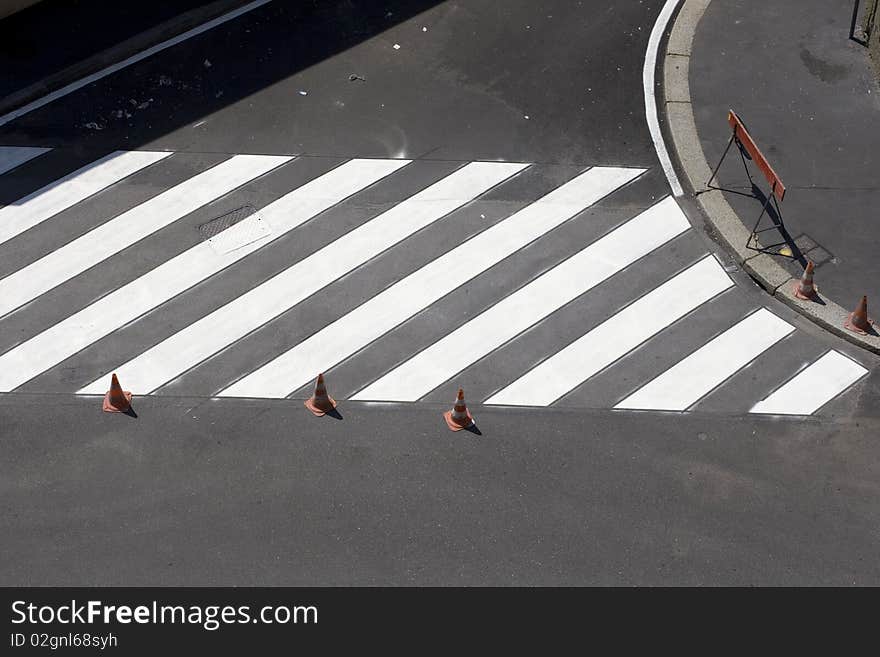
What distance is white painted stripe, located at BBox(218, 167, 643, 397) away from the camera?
1424 cm

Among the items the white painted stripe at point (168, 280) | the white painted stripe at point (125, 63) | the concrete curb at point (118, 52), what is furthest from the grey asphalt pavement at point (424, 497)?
the concrete curb at point (118, 52)

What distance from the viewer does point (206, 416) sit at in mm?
13789

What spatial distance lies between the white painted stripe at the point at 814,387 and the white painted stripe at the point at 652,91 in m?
3.25

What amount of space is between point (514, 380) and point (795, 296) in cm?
372

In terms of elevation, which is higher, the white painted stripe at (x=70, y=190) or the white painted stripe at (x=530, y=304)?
the white painted stripe at (x=70, y=190)

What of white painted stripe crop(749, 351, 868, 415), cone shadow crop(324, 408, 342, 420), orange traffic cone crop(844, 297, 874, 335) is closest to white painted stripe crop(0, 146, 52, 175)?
cone shadow crop(324, 408, 342, 420)

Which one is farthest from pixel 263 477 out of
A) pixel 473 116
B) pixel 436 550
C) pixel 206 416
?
pixel 473 116

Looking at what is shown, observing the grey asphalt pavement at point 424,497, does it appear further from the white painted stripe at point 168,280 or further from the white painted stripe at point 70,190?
the white painted stripe at point 70,190

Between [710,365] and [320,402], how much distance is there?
14.8 feet

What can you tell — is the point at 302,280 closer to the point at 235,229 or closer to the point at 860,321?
the point at 235,229

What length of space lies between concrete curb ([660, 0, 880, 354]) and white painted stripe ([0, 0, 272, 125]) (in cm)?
630

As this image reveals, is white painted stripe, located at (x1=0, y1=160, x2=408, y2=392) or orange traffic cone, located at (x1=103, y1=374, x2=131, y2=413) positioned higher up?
white painted stripe, located at (x1=0, y1=160, x2=408, y2=392)

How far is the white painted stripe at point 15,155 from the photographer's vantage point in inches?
654

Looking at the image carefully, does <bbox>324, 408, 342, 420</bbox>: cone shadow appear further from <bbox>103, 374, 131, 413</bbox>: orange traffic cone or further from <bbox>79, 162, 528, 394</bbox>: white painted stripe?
<bbox>103, 374, 131, 413</bbox>: orange traffic cone
